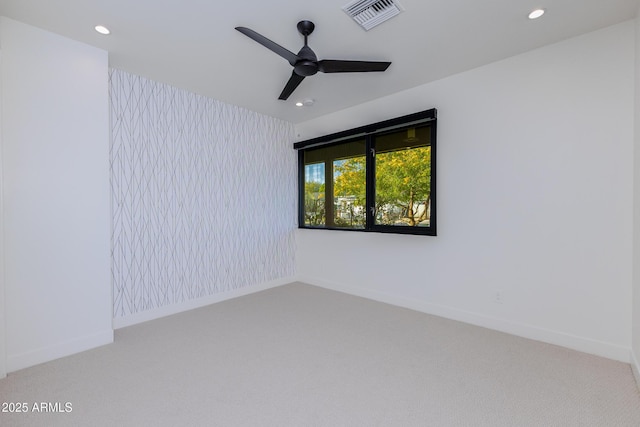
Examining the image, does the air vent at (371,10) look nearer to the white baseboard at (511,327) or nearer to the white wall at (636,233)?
the white wall at (636,233)

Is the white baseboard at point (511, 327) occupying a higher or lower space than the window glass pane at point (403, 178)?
lower

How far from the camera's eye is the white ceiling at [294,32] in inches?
79.5

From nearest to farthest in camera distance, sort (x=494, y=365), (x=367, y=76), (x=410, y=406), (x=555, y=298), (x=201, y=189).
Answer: (x=410, y=406) < (x=494, y=365) < (x=555, y=298) < (x=367, y=76) < (x=201, y=189)

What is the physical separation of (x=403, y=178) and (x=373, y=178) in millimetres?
418

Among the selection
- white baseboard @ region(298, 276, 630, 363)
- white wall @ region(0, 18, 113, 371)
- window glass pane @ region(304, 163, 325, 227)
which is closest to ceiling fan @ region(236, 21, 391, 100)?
white wall @ region(0, 18, 113, 371)

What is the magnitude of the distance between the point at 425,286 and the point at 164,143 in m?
3.36

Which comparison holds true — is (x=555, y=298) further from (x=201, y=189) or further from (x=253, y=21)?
(x=201, y=189)

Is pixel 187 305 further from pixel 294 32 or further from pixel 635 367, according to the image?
pixel 635 367

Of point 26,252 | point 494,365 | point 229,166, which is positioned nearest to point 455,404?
point 494,365

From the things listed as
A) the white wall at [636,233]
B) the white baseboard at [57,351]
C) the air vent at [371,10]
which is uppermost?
the air vent at [371,10]

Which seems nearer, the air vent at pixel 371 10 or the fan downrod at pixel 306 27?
the air vent at pixel 371 10

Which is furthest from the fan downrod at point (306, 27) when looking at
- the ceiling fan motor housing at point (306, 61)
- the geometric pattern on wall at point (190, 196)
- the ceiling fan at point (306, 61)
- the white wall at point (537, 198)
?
the geometric pattern on wall at point (190, 196)

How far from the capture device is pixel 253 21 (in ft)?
7.11

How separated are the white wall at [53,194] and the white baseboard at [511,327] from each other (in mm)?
2906
